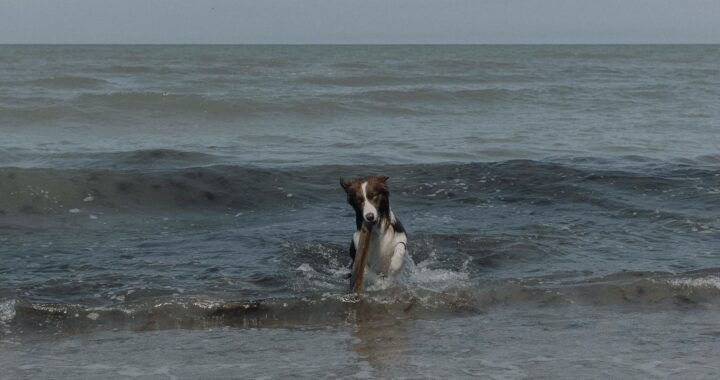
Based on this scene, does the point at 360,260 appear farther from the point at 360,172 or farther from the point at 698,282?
the point at 360,172

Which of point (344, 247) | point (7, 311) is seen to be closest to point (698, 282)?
point (344, 247)

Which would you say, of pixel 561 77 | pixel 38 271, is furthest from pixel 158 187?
pixel 561 77

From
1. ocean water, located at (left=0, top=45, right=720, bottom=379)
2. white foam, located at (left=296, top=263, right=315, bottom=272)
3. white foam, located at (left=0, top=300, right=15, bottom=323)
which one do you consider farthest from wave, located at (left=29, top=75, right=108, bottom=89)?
white foam, located at (left=0, top=300, right=15, bottom=323)

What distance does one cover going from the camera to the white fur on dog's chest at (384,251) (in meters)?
8.36

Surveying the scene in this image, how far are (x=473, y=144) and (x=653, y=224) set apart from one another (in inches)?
Result: 305

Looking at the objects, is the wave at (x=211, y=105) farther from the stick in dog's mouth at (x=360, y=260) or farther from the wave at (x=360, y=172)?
the stick in dog's mouth at (x=360, y=260)

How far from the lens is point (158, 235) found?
10617 mm

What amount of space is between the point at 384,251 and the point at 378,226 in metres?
0.22

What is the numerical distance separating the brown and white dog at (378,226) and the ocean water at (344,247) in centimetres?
28

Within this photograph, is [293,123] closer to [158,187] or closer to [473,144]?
[473,144]

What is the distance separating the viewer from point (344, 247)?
1004 centimetres

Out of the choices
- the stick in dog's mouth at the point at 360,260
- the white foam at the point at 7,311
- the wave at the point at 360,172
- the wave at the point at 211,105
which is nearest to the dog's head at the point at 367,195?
the stick in dog's mouth at the point at 360,260

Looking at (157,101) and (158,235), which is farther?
(157,101)

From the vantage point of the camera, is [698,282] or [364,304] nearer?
[364,304]
